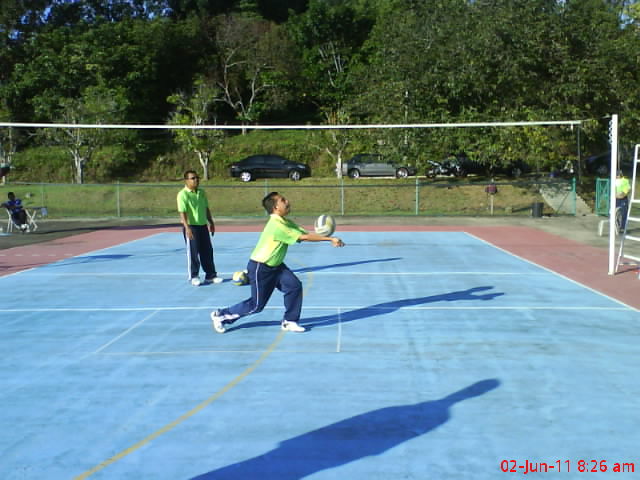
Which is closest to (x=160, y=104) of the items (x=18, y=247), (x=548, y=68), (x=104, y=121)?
(x=104, y=121)

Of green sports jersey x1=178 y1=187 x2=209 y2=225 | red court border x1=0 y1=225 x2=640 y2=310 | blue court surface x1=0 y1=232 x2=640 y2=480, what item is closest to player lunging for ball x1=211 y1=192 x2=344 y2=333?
blue court surface x1=0 y1=232 x2=640 y2=480

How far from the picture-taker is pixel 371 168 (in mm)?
37000

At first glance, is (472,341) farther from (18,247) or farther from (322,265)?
(18,247)

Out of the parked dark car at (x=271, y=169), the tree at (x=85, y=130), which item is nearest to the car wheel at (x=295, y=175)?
the parked dark car at (x=271, y=169)

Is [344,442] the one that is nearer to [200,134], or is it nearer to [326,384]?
[326,384]

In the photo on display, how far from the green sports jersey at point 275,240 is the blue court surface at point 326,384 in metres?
1.04

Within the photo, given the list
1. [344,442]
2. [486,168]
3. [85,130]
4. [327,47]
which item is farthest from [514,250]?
[327,47]

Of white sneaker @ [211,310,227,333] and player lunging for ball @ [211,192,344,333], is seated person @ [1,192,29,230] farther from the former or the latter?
player lunging for ball @ [211,192,344,333]

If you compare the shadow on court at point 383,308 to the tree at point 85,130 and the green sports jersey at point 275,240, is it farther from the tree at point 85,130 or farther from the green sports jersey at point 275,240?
the tree at point 85,130

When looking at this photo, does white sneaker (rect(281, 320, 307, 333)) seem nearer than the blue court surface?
No

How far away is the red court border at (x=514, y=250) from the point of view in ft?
39.9

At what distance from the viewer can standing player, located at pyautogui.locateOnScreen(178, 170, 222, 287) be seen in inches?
456

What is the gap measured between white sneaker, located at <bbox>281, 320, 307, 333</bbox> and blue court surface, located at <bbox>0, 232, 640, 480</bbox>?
94mm

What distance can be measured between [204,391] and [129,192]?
95.9ft
